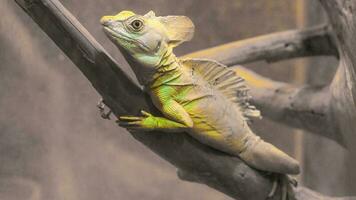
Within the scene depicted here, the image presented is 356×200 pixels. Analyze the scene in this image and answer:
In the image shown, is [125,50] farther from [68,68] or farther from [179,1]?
[179,1]

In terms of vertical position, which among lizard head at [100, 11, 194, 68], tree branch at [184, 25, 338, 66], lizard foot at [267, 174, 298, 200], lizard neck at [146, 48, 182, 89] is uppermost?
lizard head at [100, 11, 194, 68]

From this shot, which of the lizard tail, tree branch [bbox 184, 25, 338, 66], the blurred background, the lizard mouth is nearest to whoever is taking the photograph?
the lizard mouth

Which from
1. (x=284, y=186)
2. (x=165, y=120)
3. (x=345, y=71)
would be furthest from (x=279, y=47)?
(x=165, y=120)

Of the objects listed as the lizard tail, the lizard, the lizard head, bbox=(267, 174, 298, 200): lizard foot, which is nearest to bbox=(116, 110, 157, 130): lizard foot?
the lizard

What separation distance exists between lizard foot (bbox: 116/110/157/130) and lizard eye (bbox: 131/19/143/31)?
20cm

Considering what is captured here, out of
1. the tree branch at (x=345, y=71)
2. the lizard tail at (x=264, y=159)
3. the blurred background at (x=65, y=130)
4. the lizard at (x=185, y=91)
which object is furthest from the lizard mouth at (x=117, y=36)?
the tree branch at (x=345, y=71)

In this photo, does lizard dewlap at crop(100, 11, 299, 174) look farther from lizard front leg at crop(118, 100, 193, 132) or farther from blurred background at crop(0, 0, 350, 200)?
blurred background at crop(0, 0, 350, 200)

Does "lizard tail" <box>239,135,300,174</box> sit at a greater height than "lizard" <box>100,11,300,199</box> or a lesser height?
lesser

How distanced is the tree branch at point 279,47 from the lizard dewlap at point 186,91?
67cm

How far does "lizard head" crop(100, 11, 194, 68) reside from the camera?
4.43ft

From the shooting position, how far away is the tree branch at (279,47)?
227 centimetres

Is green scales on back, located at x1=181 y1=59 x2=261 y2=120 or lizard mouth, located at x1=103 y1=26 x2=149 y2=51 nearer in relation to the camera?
lizard mouth, located at x1=103 y1=26 x2=149 y2=51

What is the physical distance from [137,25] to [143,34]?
0.08 feet

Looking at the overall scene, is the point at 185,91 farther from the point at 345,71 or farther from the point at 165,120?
the point at 345,71
